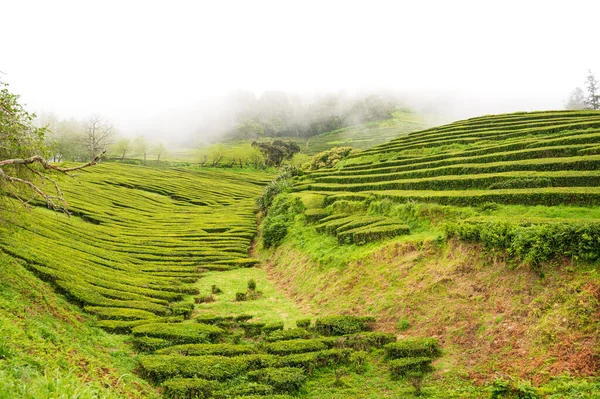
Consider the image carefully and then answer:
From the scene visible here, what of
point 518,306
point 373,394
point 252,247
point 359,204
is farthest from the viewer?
point 252,247

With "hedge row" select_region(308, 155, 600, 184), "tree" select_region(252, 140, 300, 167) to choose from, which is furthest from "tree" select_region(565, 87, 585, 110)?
"hedge row" select_region(308, 155, 600, 184)

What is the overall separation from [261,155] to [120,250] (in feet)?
322

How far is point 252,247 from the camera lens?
4578 cm

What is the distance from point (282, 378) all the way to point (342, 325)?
5242mm

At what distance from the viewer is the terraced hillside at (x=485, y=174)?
69.1ft

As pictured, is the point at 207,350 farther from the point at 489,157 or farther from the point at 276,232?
the point at 489,157

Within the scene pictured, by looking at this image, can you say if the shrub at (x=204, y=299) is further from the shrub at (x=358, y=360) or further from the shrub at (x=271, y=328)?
the shrub at (x=358, y=360)

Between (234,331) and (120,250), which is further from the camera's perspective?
(120,250)

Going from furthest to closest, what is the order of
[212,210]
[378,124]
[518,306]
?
[378,124], [212,210], [518,306]

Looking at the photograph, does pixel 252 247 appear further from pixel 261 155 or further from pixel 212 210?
pixel 261 155

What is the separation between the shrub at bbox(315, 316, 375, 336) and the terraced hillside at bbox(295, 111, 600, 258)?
21.9 ft

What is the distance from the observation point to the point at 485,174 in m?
28.0

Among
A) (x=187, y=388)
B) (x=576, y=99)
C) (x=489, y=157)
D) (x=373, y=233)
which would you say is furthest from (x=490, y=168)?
(x=576, y=99)

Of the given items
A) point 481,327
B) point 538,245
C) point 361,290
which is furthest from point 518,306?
point 361,290
